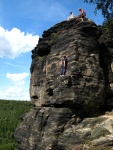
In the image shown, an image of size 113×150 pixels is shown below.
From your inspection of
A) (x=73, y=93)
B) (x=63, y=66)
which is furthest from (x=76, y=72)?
(x=73, y=93)

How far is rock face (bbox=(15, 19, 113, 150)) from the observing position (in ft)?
76.0

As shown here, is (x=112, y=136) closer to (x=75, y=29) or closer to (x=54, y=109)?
(x=54, y=109)

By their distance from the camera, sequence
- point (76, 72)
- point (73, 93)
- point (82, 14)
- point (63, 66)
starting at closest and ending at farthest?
point (73, 93), point (76, 72), point (63, 66), point (82, 14)

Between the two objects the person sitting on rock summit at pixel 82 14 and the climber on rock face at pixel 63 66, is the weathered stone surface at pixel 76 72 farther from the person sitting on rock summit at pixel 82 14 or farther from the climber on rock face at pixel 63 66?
Answer: the person sitting on rock summit at pixel 82 14

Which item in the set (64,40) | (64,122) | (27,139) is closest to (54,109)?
(64,122)

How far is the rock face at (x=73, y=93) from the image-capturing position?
76.0 ft

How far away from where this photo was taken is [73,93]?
24156 mm

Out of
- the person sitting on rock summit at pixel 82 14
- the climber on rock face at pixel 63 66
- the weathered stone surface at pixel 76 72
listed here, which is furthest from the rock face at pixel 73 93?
the person sitting on rock summit at pixel 82 14

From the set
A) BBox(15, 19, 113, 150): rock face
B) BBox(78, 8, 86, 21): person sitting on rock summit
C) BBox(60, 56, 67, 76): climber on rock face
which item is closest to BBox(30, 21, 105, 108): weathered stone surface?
BBox(15, 19, 113, 150): rock face

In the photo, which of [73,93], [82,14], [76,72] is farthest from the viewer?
[82,14]

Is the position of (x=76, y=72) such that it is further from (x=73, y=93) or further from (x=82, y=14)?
(x=82, y=14)

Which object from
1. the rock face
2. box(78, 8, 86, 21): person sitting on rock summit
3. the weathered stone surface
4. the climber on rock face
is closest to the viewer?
the rock face

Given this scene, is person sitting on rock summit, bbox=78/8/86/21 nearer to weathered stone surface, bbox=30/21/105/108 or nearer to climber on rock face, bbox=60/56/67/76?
weathered stone surface, bbox=30/21/105/108

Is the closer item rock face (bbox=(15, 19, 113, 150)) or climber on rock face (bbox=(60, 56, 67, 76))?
rock face (bbox=(15, 19, 113, 150))
